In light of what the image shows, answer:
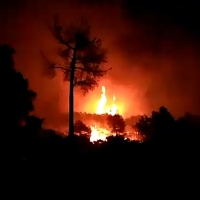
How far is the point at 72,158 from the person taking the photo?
13.8m

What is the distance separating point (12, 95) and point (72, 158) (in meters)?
2.55

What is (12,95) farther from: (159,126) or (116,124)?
(116,124)

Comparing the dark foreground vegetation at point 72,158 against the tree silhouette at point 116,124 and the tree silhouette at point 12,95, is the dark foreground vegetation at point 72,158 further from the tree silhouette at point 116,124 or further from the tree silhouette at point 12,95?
the tree silhouette at point 116,124

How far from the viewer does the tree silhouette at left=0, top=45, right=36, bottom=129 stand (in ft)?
43.5

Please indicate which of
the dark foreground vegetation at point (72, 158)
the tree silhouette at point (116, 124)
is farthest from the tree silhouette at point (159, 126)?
the tree silhouette at point (116, 124)

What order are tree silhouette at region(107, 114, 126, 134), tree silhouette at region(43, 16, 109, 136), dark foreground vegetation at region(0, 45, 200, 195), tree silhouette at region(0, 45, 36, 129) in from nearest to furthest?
dark foreground vegetation at region(0, 45, 200, 195) < tree silhouette at region(0, 45, 36, 129) < tree silhouette at region(43, 16, 109, 136) < tree silhouette at region(107, 114, 126, 134)

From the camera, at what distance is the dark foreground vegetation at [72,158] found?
12352 millimetres

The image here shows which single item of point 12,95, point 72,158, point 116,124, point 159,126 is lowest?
point 72,158

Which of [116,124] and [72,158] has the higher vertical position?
[116,124]

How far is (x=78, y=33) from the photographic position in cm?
1678

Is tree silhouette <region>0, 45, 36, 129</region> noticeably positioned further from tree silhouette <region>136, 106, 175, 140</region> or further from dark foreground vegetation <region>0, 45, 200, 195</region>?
tree silhouette <region>136, 106, 175, 140</region>

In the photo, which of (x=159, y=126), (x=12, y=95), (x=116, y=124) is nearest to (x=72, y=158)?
(x=12, y=95)

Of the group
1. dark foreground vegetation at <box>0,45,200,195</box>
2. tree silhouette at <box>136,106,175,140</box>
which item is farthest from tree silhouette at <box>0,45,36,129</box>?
tree silhouette at <box>136,106,175,140</box>

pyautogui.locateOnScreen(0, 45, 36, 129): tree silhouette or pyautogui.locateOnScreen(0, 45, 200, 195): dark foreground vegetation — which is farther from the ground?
pyautogui.locateOnScreen(0, 45, 36, 129): tree silhouette
